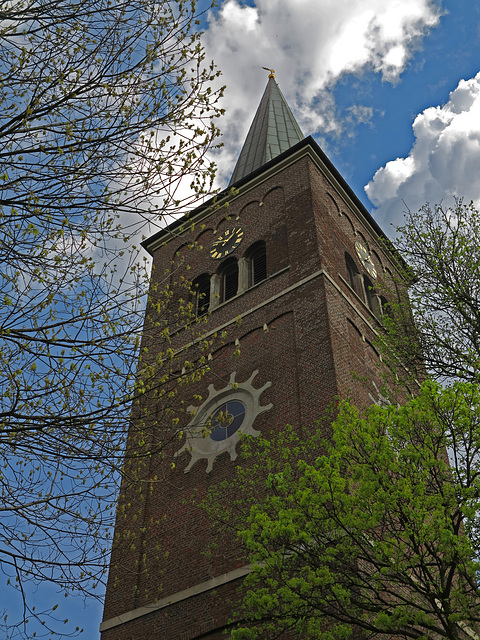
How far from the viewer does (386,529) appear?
935cm

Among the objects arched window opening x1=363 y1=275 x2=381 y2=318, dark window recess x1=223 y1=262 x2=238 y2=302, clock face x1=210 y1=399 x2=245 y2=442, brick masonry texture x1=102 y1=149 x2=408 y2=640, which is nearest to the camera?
brick masonry texture x1=102 y1=149 x2=408 y2=640

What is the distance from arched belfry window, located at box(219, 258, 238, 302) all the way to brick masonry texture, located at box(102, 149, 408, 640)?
287mm

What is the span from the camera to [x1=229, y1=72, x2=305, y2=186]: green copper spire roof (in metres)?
31.0

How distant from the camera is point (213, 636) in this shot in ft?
41.8

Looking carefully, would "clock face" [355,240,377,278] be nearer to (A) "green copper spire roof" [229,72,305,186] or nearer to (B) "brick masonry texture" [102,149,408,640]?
(B) "brick masonry texture" [102,149,408,640]

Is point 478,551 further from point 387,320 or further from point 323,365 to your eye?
point 323,365

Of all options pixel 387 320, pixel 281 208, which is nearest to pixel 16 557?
pixel 387 320

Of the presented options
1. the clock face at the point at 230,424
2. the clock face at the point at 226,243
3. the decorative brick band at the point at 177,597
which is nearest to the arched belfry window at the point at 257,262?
the clock face at the point at 226,243

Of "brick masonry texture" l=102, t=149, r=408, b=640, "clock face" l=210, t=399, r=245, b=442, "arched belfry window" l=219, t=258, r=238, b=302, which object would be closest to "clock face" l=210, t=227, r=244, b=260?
"brick masonry texture" l=102, t=149, r=408, b=640

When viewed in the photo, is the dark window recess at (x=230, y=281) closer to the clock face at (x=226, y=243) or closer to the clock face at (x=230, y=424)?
the clock face at (x=226, y=243)

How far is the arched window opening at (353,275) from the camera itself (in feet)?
72.7

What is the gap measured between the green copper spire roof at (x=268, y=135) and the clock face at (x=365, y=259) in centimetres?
662

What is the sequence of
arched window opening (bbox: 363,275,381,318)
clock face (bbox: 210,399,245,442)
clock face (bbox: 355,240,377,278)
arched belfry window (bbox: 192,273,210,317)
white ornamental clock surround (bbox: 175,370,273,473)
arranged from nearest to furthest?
white ornamental clock surround (bbox: 175,370,273,473) → clock face (bbox: 210,399,245,442) → arched window opening (bbox: 363,275,381,318) → arched belfry window (bbox: 192,273,210,317) → clock face (bbox: 355,240,377,278)

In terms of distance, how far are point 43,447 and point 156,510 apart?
8.98 meters
